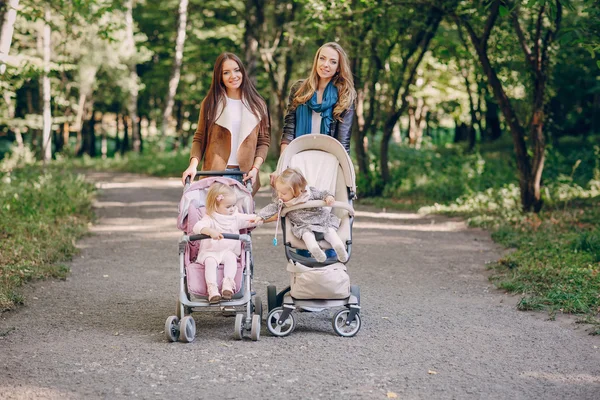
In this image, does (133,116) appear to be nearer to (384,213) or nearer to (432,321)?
(384,213)

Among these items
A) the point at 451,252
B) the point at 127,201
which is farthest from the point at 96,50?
the point at 451,252

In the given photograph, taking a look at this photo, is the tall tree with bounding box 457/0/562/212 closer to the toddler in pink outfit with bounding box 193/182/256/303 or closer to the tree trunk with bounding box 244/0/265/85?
the toddler in pink outfit with bounding box 193/182/256/303

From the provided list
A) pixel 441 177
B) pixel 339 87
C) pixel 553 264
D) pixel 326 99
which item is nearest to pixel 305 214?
pixel 326 99

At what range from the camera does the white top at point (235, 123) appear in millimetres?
6828

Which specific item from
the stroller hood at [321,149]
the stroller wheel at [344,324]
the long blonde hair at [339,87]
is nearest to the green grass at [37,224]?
the stroller hood at [321,149]

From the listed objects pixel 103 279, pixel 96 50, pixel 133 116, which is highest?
pixel 96 50

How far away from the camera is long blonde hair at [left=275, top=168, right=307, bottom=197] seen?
5.97 metres

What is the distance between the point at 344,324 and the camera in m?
6.21

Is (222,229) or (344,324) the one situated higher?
(222,229)

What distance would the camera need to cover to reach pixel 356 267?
31.2 feet

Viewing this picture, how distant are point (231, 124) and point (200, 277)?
1.48 metres

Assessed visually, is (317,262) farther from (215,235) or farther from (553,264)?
(553,264)

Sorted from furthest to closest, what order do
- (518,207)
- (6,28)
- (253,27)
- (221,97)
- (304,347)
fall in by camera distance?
(253,27) → (518,207) → (6,28) → (221,97) → (304,347)

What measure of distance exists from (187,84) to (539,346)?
31.6 m
